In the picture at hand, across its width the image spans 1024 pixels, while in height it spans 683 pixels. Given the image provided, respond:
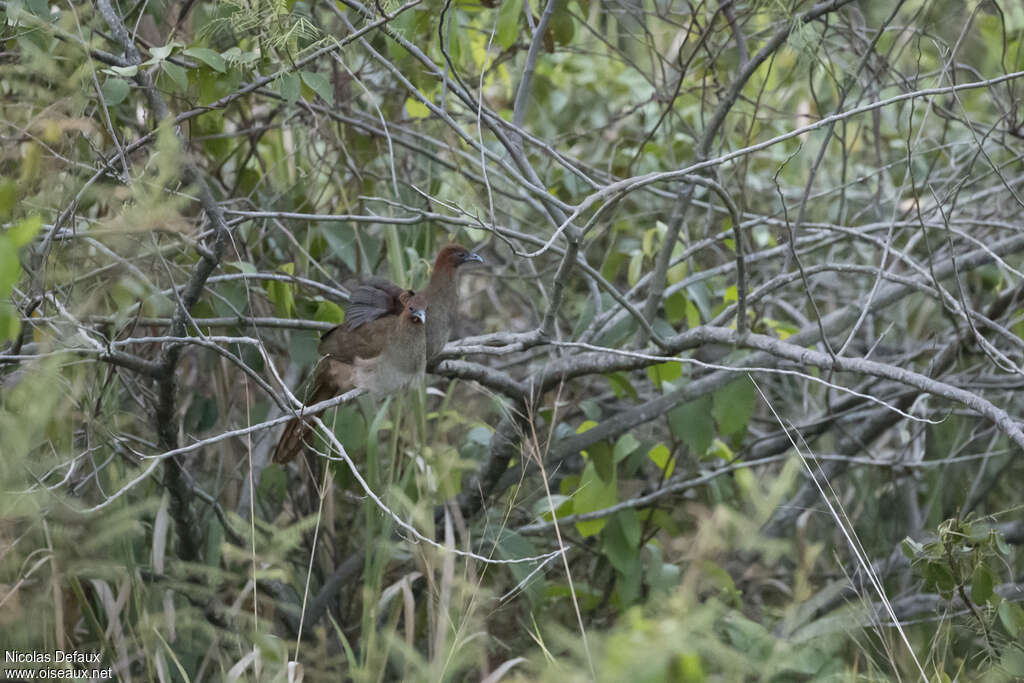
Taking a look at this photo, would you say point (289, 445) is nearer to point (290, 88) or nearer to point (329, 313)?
point (329, 313)

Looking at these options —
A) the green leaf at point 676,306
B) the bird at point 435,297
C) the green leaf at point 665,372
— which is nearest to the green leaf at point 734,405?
the green leaf at point 665,372

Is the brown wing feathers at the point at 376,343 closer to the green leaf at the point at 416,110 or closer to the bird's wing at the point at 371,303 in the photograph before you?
the bird's wing at the point at 371,303

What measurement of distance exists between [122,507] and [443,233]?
1.90 meters

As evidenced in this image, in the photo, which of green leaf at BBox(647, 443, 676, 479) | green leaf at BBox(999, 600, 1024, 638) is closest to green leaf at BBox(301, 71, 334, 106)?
green leaf at BBox(647, 443, 676, 479)

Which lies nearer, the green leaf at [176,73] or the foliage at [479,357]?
the foliage at [479,357]

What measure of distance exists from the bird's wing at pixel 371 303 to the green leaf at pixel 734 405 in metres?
1.08

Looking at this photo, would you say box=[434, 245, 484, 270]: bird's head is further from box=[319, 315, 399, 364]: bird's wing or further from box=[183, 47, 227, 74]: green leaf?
box=[183, 47, 227, 74]: green leaf

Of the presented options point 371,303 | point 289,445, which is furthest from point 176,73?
point 289,445

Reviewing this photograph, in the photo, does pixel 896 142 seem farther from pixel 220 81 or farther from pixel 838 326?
pixel 220 81

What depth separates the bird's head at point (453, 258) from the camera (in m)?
3.58

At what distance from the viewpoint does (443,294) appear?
3467 millimetres

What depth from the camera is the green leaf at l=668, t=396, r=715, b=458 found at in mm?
3363

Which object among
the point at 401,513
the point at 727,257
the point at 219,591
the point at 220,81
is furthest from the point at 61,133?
the point at 727,257

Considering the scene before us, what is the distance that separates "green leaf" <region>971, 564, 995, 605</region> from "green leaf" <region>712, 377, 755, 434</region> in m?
0.97
